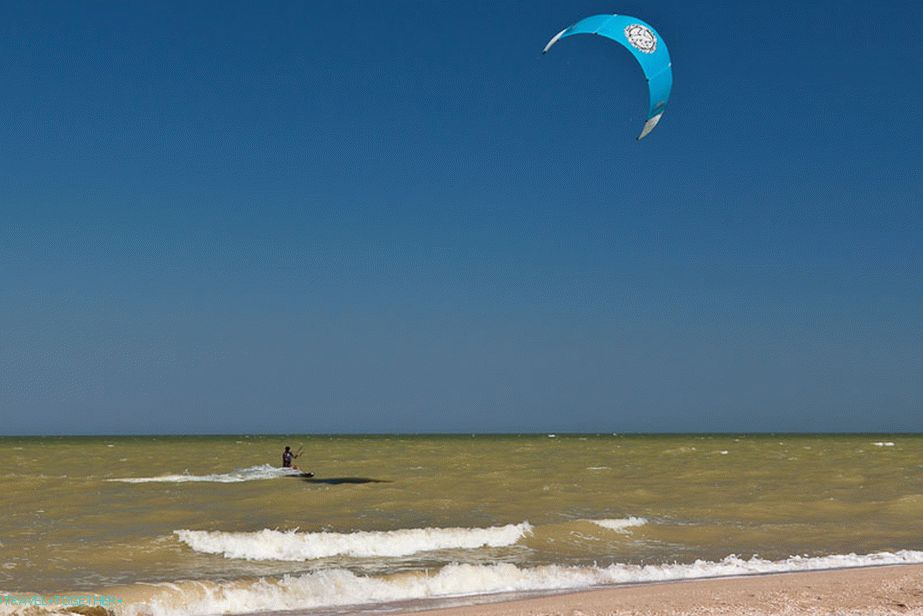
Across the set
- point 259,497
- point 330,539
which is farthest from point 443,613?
point 259,497

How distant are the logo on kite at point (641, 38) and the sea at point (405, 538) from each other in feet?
33.8

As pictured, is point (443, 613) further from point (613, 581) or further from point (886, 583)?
point (886, 583)

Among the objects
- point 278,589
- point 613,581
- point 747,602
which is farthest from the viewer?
point 613,581

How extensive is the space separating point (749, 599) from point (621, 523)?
30.2 feet

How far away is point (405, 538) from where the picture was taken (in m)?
18.4

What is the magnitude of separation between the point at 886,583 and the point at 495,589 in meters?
5.68

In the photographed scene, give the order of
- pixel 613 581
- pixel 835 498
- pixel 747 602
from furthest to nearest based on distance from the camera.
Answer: pixel 835 498 < pixel 613 581 < pixel 747 602

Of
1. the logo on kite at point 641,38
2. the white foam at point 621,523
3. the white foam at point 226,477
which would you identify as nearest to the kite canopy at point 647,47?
the logo on kite at point 641,38

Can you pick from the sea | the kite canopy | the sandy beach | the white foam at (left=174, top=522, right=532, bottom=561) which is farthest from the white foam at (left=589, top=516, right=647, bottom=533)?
the kite canopy

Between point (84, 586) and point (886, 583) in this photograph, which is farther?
point (84, 586)

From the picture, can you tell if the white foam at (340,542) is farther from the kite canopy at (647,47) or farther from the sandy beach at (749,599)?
the kite canopy at (647,47)

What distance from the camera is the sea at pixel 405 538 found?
45.7ft

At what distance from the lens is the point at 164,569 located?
15.4 m

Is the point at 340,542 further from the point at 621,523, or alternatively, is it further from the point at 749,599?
the point at 749,599
